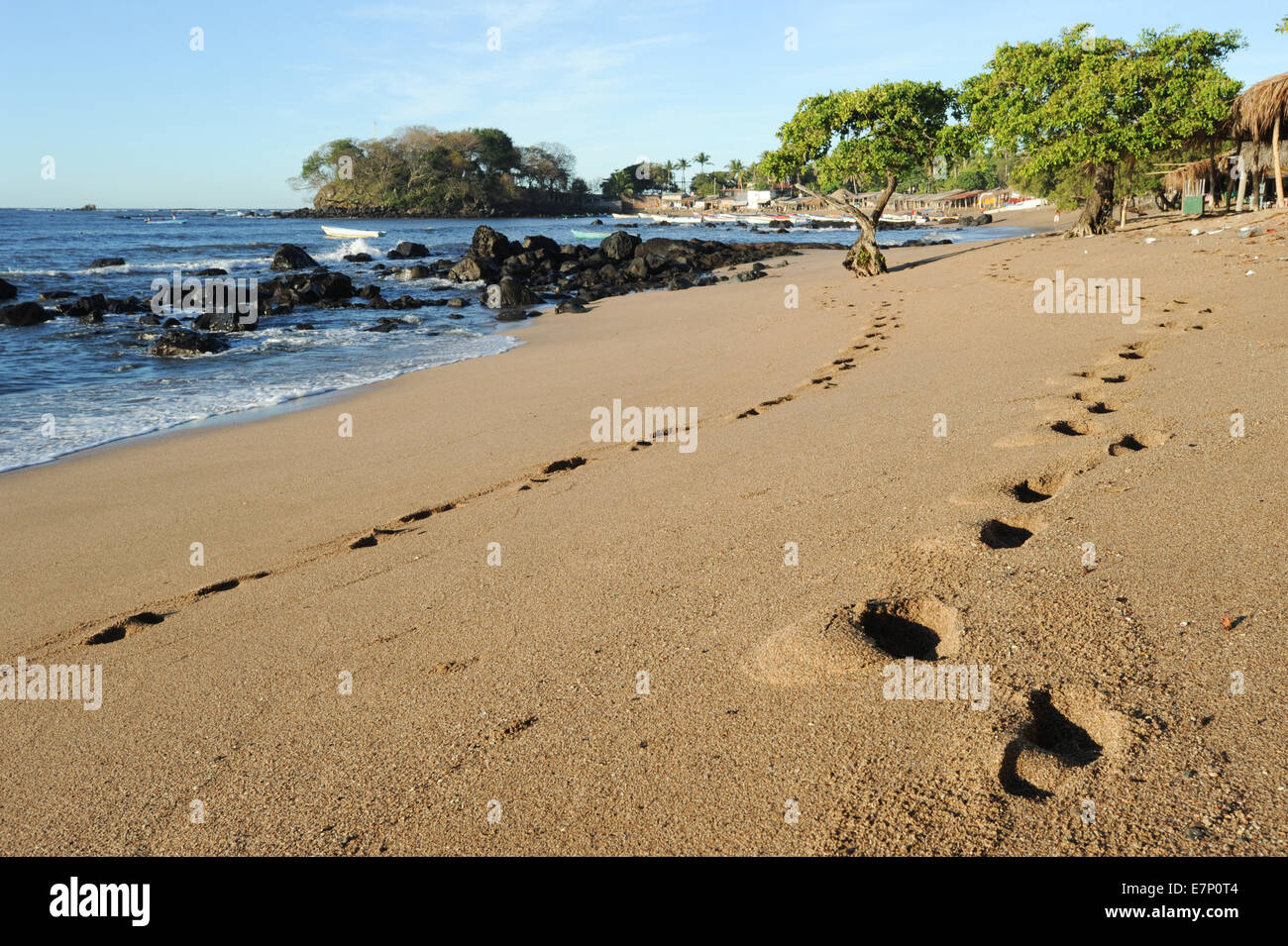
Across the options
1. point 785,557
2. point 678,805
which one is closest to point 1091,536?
point 785,557

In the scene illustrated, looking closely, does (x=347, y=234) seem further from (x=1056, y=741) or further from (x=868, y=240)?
(x=1056, y=741)

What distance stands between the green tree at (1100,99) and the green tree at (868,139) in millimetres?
3273

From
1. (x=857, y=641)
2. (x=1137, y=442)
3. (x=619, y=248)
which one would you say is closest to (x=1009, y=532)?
(x=857, y=641)

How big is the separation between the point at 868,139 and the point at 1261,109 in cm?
1132

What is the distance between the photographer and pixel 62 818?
9.32 ft

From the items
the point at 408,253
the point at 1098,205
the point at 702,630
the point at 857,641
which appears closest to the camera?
the point at 857,641

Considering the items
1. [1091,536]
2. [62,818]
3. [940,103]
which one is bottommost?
[62,818]

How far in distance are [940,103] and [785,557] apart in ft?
73.7

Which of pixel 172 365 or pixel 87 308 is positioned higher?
pixel 87 308

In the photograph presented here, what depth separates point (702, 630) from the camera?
3.59m

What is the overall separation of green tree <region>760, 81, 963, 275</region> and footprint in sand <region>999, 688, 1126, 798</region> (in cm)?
2058

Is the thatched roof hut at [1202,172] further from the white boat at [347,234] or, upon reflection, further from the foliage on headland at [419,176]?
the foliage on headland at [419,176]

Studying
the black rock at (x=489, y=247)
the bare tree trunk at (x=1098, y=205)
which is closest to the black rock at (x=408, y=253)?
the black rock at (x=489, y=247)
